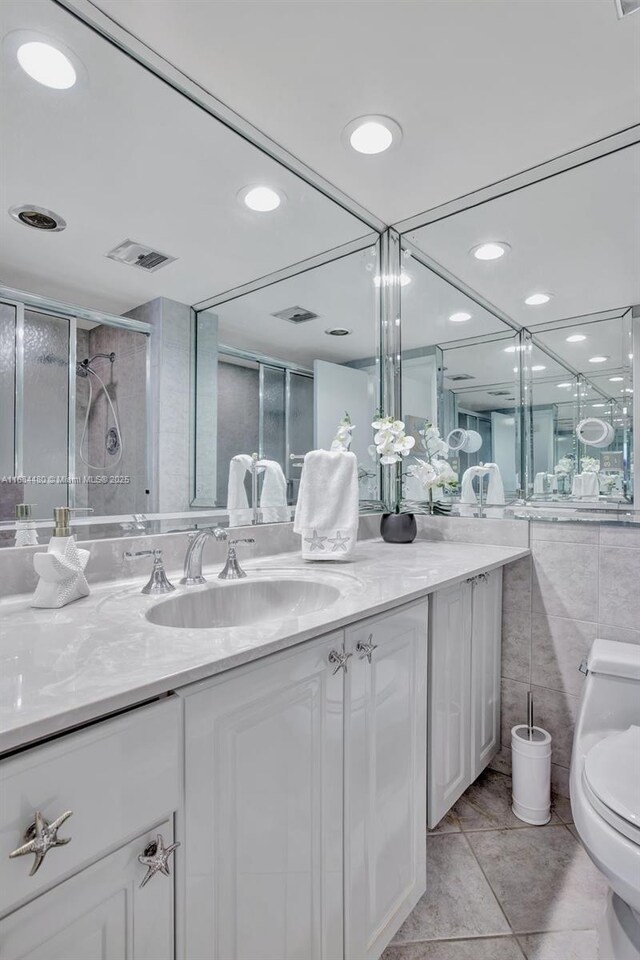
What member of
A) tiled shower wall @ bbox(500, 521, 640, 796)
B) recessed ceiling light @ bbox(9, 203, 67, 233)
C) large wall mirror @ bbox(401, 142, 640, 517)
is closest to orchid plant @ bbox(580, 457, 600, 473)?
large wall mirror @ bbox(401, 142, 640, 517)

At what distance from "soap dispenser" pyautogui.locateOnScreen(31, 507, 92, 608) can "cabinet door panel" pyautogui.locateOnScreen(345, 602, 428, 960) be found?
58 cm

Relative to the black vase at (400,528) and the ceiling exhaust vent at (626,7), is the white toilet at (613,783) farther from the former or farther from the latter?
the ceiling exhaust vent at (626,7)

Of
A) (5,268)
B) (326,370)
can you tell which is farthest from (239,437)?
(5,268)

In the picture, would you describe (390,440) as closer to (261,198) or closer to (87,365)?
(261,198)

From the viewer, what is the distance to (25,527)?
114 cm

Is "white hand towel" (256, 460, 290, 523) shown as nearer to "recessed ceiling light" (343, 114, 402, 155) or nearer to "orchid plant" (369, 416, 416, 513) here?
"orchid plant" (369, 416, 416, 513)

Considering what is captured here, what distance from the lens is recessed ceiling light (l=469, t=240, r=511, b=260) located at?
6.31 feet

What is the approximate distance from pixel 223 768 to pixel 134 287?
1.19 m

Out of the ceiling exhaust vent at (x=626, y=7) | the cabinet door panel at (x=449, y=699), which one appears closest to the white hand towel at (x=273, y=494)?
the cabinet door panel at (x=449, y=699)

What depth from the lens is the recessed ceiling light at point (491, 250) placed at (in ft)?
6.31

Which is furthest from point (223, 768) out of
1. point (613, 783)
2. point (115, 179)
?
point (115, 179)

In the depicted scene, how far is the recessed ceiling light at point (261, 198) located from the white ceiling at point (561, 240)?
0.68 metres

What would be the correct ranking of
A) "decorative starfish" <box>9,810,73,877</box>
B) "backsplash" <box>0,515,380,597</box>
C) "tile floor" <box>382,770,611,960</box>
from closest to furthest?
"decorative starfish" <box>9,810,73,877</box>, "backsplash" <box>0,515,380,597</box>, "tile floor" <box>382,770,611,960</box>

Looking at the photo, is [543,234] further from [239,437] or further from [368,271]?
[239,437]
